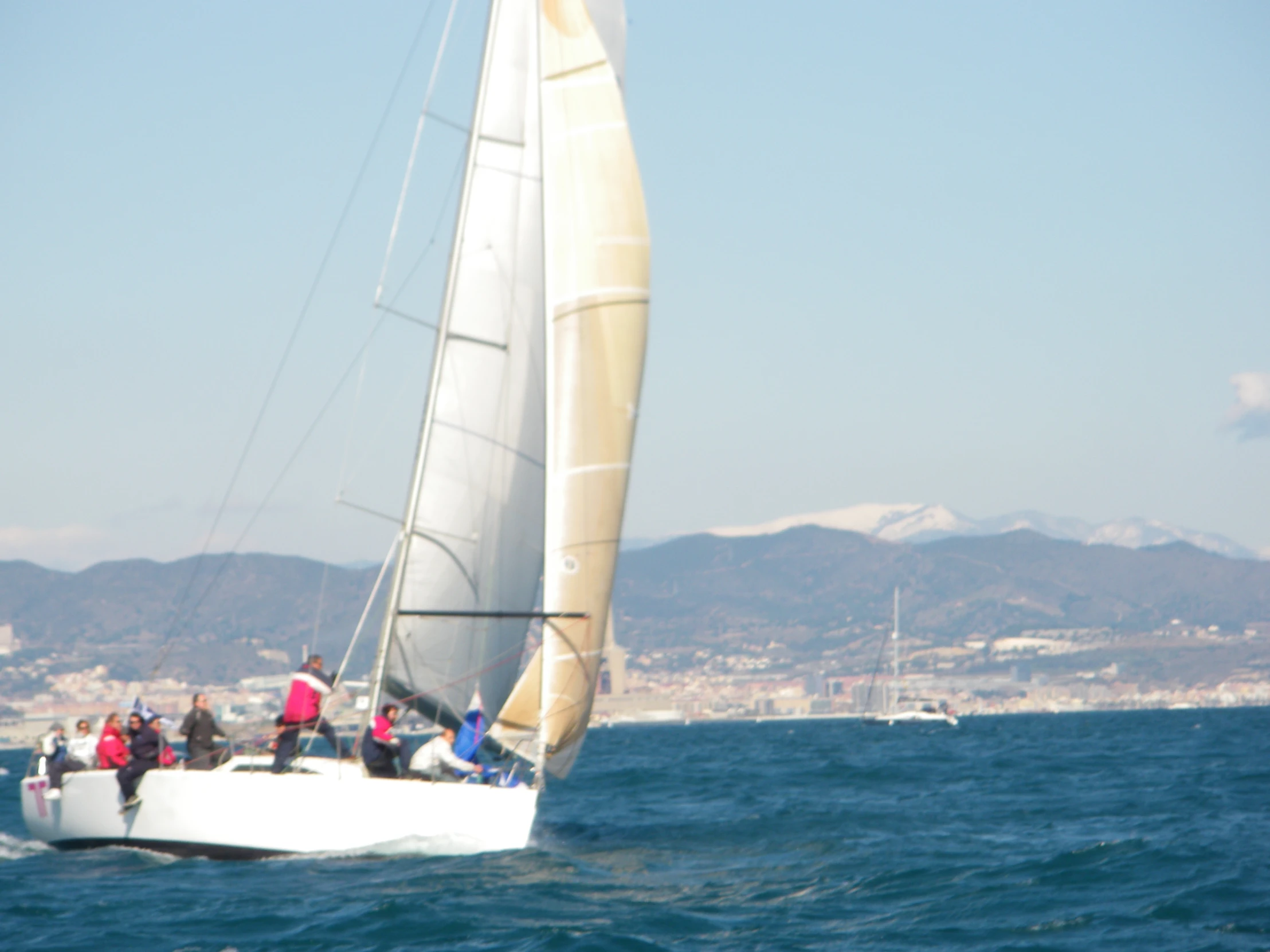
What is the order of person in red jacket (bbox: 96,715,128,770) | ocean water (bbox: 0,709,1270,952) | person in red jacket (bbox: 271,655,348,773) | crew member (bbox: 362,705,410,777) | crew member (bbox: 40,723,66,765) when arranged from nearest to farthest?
ocean water (bbox: 0,709,1270,952) → person in red jacket (bbox: 271,655,348,773) → crew member (bbox: 362,705,410,777) → person in red jacket (bbox: 96,715,128,770) → crew member (bbox: 40,723,66,765)

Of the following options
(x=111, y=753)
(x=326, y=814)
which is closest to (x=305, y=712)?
(x=326, y=814)

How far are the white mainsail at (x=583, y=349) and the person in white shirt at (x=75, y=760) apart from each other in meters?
4.81

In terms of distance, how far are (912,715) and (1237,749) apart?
208 feet

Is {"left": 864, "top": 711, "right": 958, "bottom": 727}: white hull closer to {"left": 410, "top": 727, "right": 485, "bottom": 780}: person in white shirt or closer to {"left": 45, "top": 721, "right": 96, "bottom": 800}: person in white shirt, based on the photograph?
{"left": 45, "top": 721, "right": 96, "bottom": 800}: person in white shirt

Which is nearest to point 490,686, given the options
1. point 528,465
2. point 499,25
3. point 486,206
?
point 528,465

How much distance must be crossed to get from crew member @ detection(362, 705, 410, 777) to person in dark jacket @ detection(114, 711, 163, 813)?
1.97m

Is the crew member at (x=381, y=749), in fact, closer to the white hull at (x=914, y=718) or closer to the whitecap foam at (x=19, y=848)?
the whitecap foam at (x=19, y=848)

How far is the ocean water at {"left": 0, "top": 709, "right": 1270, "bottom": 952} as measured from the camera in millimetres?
11562

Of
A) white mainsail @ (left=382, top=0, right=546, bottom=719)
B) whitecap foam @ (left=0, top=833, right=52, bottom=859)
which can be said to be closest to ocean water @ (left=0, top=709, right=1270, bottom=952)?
whitecap foam @ (left=0, top=833, right=52, bottom=859)

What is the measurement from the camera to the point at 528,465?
54.2 ft

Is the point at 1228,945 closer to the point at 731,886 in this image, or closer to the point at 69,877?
the point at 731,886

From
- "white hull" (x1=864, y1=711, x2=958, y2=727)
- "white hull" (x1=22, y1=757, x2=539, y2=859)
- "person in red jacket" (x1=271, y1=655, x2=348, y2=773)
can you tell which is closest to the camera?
"white hull" (x1=22, y1=757, x2=539, y2=859)

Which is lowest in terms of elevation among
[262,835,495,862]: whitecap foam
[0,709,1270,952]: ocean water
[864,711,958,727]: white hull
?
[864,711,958,727]: white hull

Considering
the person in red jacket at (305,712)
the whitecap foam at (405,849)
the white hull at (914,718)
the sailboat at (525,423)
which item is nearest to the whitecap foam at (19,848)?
the sailboat at (525,423)
